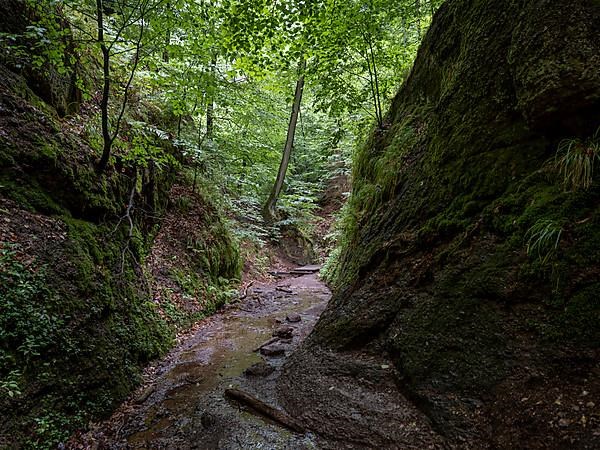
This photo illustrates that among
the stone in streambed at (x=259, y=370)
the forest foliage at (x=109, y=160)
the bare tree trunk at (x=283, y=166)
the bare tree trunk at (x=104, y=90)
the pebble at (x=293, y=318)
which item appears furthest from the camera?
the bare tree trunk at (x=283, y=166)

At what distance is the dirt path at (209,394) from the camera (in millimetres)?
3709

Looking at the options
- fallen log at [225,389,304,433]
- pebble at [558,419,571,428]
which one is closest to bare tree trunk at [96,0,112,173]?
fallen log at [225,389,304,433]

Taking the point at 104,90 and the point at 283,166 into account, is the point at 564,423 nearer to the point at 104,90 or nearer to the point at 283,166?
the point at 104,90

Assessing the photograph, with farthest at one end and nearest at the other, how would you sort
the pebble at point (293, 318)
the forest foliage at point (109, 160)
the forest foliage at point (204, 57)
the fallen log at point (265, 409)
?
1. the pebble at point (293, 318)
2. the forest foliage at point (204, 57)
3. the forest foliage at point (109, 160)
4. the fallen log at point (265, 409)

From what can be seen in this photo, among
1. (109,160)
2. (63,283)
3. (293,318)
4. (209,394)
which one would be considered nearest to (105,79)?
(109,160)

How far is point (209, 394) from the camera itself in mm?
4719

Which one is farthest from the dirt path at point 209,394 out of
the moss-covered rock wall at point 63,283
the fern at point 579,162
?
the fern at point 579,162

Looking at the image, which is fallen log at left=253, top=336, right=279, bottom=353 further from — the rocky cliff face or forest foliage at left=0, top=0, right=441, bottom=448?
forest foliage at left=0, top=0, right=441, bottom=448

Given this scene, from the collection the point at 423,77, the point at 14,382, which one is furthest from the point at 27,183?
the point at 423,77

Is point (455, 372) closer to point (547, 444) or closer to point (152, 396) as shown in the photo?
point (547, 444)

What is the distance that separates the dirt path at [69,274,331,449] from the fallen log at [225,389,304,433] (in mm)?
73

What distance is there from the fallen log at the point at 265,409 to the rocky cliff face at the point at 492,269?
5.9 inches

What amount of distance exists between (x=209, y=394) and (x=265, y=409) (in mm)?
1096

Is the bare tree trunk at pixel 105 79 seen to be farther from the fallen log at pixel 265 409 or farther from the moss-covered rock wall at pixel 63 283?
the fallen log at pixel 265 409
